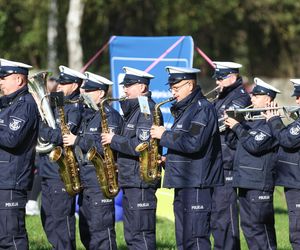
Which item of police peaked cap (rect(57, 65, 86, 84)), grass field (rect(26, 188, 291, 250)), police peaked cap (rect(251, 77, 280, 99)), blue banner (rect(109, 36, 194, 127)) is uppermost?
blue banner (rect(109, 36, 194, 127))

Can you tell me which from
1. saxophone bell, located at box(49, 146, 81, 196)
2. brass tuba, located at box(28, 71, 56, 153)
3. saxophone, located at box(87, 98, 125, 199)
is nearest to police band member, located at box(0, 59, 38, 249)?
saxophone bell, located at box(49, 146, 81, 196)

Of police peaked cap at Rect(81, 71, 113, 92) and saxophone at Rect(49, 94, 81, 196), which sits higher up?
police peaked cap at Rect(81, 71, 113, 92)

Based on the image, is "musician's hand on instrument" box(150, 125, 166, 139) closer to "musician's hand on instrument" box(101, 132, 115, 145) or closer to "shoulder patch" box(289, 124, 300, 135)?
"musician's hand on instrument" box(101, 132, 115, 145)

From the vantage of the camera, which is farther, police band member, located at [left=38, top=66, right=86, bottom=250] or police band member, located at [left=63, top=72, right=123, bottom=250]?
police band member, located at [left=38, top=66, right=86, bottom=250]

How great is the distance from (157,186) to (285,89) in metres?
29.0

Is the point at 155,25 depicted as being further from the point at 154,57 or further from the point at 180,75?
the point at 180,75

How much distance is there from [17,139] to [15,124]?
6.6 inches

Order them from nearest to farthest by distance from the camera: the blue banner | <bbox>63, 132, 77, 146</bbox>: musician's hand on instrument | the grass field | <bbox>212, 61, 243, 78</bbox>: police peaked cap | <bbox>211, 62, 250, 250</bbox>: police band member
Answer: <bbox>63, 132, 77, 146</bbox>: musician's hand on instrument → <bbox>211, 62, 250, 250</bbox>: police band member → <bbox>212, 61, 243, 78</bbox>: police peaked cap → the grass field → the blue banner

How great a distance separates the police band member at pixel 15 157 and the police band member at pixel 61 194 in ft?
2.76

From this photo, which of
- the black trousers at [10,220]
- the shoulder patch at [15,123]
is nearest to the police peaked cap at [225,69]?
the shoulder patch at [15,123]

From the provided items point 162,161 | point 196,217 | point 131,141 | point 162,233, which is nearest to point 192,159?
point 196,217

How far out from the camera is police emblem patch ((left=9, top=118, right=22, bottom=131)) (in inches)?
406

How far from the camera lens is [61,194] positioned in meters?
11.5

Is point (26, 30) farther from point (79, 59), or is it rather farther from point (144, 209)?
point (144, 209)
